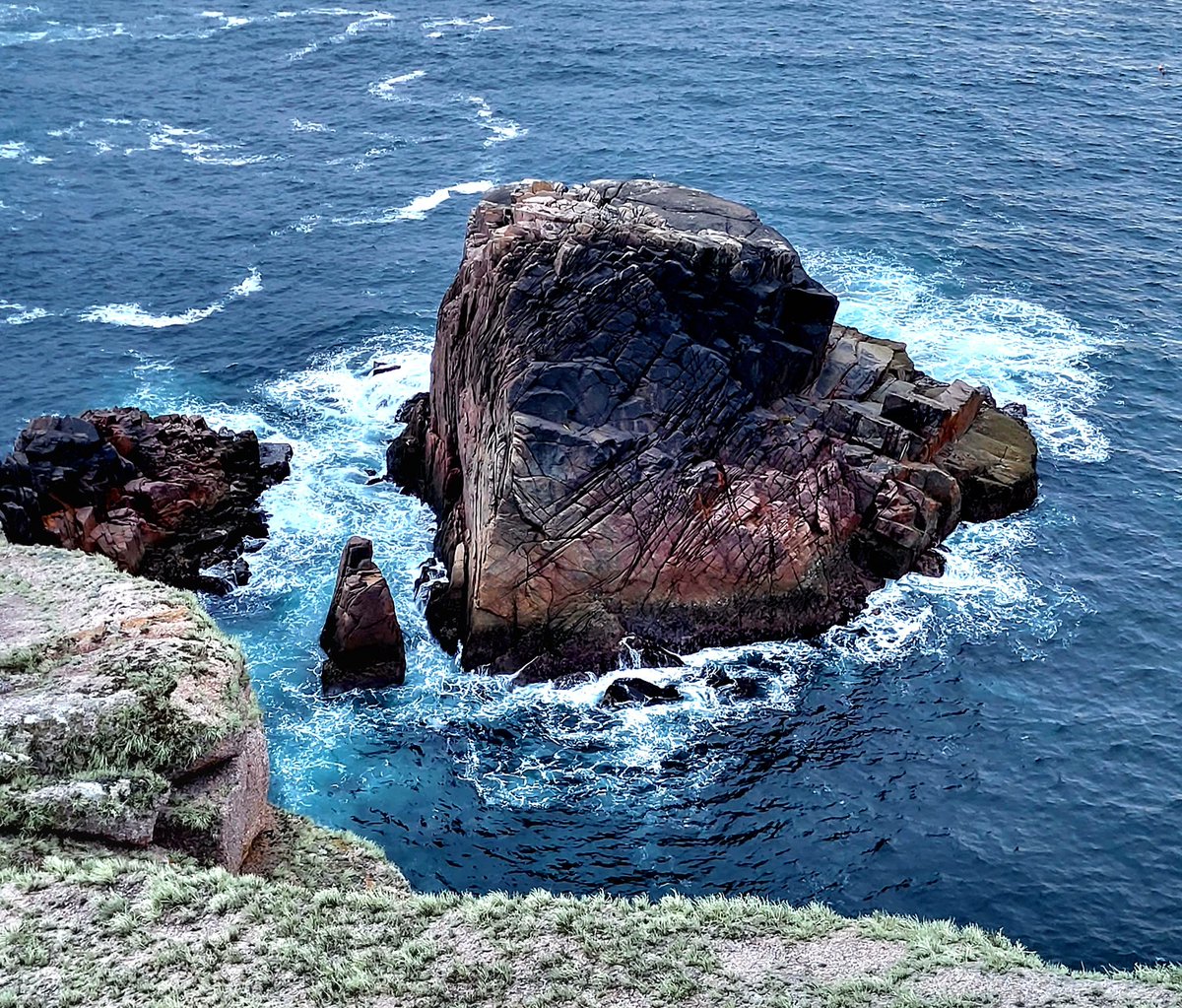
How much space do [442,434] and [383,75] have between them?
63222 mm

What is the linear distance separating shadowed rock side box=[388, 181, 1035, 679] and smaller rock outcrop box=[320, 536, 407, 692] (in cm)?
333

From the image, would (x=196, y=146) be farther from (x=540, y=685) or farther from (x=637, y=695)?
(x=637, y=695)

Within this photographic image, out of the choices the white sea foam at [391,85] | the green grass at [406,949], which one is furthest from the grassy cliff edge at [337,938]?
the white sea foam at [391,85]

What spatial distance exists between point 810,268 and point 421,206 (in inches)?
1242

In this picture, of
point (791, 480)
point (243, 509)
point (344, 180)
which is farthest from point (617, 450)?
point (344, 180)

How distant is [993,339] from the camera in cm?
8425

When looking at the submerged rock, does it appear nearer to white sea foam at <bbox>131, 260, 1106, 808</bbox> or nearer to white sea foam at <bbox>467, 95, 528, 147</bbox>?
white sea foam at <bbox>131, 260, 1106, 808</bbox>

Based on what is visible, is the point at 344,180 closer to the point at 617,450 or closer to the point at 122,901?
the point at 617,450

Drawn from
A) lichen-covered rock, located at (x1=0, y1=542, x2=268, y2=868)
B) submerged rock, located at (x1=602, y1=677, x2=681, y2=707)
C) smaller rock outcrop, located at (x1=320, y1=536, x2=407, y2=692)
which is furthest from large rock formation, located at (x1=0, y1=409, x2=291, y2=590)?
submerged rock, located at (x1=602, y1=677, x2=681, y2=707)

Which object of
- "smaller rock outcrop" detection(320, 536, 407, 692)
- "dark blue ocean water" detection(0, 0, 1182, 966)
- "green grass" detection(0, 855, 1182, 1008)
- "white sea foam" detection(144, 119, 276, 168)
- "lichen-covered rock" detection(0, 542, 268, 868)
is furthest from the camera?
"white sea foam" detection(144, 119, 276, 168)

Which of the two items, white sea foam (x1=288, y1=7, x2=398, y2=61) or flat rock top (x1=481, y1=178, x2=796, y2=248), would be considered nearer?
flat rock top (x1=481, y1=178, x2=796, y2=248)

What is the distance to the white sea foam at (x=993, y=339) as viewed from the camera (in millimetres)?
77625

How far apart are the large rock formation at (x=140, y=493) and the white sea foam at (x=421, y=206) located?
3258cm

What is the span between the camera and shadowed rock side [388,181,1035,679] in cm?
6100
